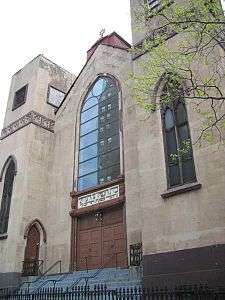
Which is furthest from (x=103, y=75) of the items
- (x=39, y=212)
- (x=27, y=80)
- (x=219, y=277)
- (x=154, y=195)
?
(x=219, y=277)

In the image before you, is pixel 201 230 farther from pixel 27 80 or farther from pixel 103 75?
pixel 27 80

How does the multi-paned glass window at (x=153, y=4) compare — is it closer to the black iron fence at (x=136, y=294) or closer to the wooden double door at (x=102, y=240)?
the wooden double door at (x=102, y=240)

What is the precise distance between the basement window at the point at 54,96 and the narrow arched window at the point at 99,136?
2.47 metres

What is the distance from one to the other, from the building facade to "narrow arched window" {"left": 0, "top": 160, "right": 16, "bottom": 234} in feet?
0.25

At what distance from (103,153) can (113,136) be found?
0.98m

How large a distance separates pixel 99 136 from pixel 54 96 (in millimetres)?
5428

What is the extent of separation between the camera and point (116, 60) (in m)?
19.5

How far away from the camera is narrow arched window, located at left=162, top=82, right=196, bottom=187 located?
38.2 ft

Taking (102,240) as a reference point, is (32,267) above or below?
below

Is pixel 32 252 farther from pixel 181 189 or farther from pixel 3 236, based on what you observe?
pixel 181 189

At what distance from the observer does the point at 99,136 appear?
1820 cm

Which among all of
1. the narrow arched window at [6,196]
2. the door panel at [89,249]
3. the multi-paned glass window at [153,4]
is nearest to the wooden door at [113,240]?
the door panel at [89,249]

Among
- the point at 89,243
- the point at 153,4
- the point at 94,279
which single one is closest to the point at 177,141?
the point at 94,279

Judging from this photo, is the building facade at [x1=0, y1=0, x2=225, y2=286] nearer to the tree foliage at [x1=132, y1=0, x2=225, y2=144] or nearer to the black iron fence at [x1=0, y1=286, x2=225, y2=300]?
the tree foliage at [x1=132, y1=0, x2=225, y2=144]
